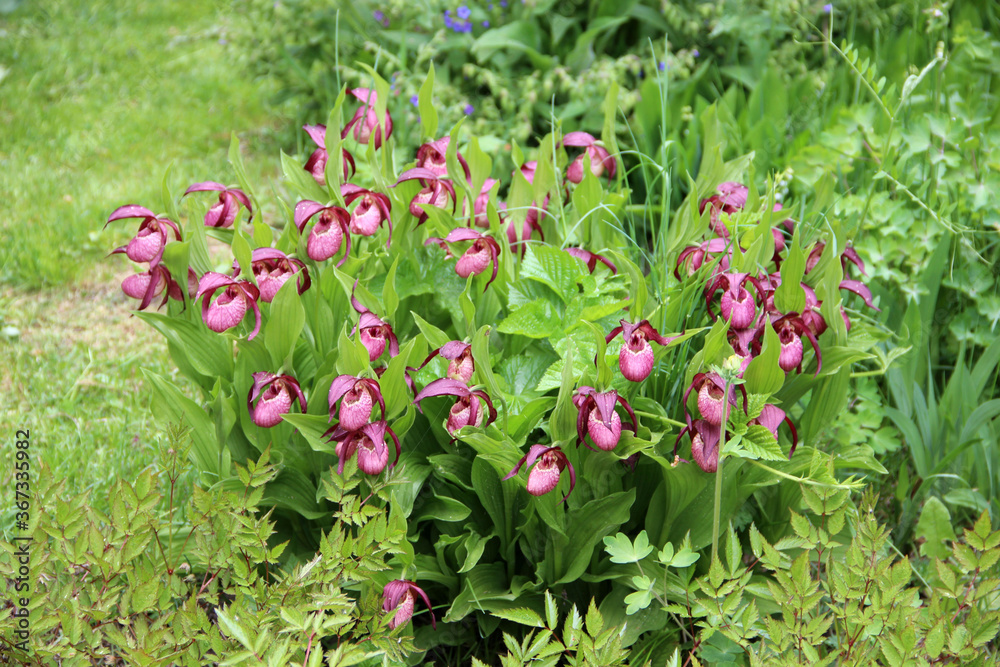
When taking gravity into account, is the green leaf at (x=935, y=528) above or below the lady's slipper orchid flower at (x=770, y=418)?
below

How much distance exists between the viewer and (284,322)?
53.1 inches

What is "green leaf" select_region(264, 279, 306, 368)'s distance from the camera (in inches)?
52.1

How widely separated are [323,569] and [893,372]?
4.69 ft

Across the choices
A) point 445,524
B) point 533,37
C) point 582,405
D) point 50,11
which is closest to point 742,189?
point 582,405

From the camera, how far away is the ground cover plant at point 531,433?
3.74ft

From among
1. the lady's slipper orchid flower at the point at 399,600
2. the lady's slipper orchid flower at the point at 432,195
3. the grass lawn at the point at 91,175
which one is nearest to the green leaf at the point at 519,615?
the lady's slipper orchid flower at the point at 399,600

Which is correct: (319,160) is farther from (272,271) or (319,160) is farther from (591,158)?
(591,158)

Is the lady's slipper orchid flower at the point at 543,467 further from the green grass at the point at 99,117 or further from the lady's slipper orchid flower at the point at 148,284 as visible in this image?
the green grass at the point at 99,117

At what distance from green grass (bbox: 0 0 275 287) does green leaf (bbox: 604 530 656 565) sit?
2386mm

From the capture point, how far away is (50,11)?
198 inches

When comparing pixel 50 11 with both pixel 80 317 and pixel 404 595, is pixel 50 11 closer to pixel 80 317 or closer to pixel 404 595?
pixel 80 317

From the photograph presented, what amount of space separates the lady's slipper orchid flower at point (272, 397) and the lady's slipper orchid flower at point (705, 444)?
2.20ft

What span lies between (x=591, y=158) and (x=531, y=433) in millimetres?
636

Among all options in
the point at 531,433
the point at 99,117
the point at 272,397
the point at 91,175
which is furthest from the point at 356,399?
the point at 99,117
